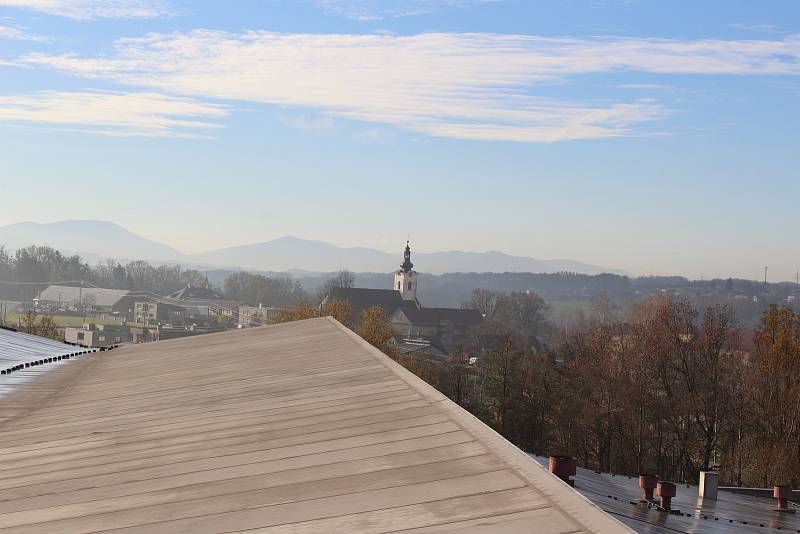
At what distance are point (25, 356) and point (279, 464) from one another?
1190cm

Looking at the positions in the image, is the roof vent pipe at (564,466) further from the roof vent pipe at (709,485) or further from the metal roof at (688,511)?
the roof vent pipe at (709,485)

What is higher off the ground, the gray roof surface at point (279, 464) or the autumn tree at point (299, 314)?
the gray roof surface at point (279, 464)

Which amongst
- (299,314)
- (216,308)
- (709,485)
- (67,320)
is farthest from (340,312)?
(216,308)

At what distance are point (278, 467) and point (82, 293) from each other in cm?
13471

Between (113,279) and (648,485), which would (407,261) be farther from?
(648,485)

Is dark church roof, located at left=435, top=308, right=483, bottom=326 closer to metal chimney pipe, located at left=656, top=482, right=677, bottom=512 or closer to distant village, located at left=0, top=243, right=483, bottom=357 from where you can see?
distant village, located at left=0, top=243, right=483, bottom=357

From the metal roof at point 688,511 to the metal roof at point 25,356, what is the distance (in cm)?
774

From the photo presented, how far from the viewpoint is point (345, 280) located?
133m

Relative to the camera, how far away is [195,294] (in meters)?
152

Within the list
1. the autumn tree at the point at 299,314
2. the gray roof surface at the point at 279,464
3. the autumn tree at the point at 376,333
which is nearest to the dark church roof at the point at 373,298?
the autumn tree at the point at 299,314

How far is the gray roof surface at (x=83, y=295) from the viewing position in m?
131

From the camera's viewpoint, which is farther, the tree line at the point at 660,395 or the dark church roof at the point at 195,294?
the dark church roof at the point at 195,294

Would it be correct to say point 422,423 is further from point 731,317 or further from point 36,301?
point 36,301

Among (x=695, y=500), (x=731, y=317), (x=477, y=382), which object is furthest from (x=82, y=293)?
(x=695, y=500)
